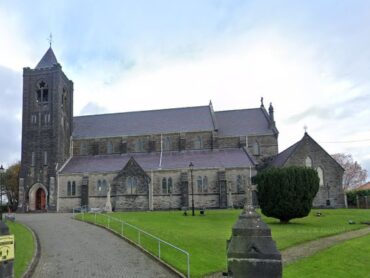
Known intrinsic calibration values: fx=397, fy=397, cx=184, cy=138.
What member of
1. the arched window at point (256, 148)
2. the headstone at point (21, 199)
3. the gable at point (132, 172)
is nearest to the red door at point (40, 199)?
the headstone at point (21, 199)

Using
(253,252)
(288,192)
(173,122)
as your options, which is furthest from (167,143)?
(253,252)

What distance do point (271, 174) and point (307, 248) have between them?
12114mm

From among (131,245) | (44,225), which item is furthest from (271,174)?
(44,225)

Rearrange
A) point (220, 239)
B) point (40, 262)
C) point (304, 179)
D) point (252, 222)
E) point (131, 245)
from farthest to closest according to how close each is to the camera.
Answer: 1. point (304, 179)
2. point (220, 239)
3. point (131, 245)
4. point (40, 262)
5. point (252, 222)

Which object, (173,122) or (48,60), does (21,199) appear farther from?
(173,122)

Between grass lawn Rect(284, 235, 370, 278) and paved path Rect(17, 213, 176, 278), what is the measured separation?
5.06 m

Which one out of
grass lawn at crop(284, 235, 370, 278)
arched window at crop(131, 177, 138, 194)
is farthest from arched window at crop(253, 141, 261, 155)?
grass lawn at crop(284, 235, 370, 278)

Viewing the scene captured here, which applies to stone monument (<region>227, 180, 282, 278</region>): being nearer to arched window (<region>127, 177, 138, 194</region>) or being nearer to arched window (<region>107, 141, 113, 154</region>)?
arched window (<region>127, 177, 138, 194</region>)

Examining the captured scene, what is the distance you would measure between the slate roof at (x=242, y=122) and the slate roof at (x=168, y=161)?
11.2 feet

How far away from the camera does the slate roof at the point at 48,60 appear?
54.3m

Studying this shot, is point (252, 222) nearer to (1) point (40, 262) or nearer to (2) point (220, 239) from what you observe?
(1) point (40, 262)

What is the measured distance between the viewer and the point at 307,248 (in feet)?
63.6

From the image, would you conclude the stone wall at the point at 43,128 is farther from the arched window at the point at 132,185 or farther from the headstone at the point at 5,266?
the headstone at the point at 5,266

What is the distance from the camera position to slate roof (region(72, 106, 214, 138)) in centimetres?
5434
